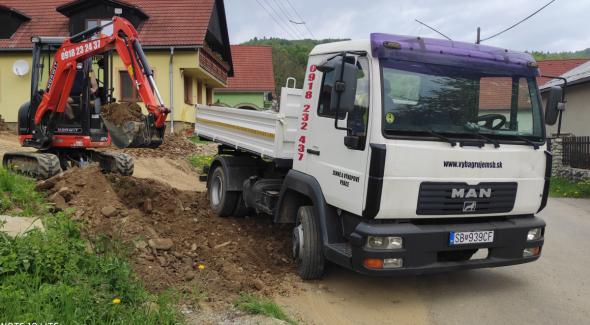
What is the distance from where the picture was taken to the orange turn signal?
14.9 ft

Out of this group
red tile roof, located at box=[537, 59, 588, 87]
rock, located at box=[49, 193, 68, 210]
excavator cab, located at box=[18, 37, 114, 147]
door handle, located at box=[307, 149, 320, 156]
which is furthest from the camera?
red tile roof, located at box=[537, 59, 588, 87]

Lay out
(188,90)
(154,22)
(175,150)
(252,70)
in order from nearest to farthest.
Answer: (175,150) → (154,22) → (188,90) → (252,70)

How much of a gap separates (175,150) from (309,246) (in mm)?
12734

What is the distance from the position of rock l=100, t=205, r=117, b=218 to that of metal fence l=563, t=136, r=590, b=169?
14427mm

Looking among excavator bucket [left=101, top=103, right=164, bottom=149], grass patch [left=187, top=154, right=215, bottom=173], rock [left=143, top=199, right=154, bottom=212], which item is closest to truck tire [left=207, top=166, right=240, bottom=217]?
rock [left=143, top=199, right=154, bottom=212]

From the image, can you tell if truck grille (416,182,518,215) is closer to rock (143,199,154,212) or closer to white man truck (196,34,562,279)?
white man truck (196,34,562,279)

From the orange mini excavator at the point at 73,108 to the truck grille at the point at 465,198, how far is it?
4.24m

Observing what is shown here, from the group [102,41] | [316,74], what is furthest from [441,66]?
[102,41]

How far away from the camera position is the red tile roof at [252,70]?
35781mm

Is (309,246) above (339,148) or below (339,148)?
Result: below

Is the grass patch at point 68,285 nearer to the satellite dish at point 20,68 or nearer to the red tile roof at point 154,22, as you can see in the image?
the red tile roof at point 154,22

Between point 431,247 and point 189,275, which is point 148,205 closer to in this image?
point 189,275

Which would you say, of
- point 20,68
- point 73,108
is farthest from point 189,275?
point 20,68

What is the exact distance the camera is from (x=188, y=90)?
24062mm
